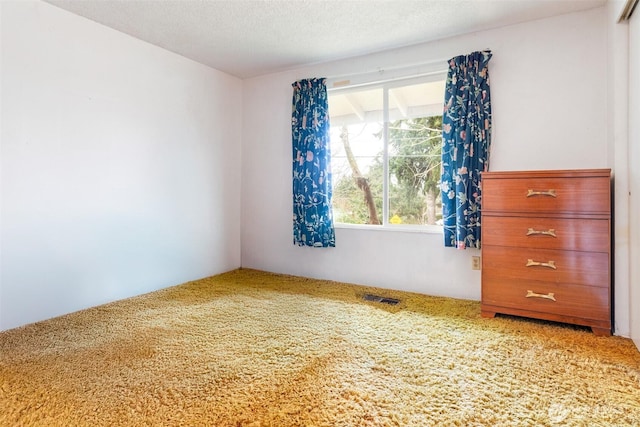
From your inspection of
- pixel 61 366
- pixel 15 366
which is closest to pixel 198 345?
pixel 61 366

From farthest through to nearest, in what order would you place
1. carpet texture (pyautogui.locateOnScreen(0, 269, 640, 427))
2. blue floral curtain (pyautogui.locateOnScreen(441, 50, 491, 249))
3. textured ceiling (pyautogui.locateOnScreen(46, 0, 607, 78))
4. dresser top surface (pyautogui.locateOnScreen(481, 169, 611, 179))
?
blue floral curtain (pyautogui.locateOnScreen(441, 50, 491, 249))
textured ceiling (pyautogui.locateOnScreen(46, 0, 607, 78))
dresser top surface (pyautogui.locateOnScreen(481, 169, 611, 179))
carpet texture (pyautogui.locateOnScreen(0, 269, 640, 427))

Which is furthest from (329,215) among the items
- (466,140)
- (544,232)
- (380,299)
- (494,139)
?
(544,232)

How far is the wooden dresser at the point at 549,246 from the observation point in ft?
6.51

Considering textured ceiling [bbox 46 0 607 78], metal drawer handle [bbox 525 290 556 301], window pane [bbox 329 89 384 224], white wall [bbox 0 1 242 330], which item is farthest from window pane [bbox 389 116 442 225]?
white wall [bbox 0 1 242 330]

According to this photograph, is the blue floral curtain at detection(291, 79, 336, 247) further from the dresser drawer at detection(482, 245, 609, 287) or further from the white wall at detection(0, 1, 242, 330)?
the dresser drawer at detection(482, 245, 609, 287)

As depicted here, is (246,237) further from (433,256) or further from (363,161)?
(433,256)

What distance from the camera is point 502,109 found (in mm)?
2570

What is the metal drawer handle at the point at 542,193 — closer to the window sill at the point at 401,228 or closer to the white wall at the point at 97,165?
the window sill at the point at 401,228

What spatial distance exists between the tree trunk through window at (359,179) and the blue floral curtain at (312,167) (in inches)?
7.4

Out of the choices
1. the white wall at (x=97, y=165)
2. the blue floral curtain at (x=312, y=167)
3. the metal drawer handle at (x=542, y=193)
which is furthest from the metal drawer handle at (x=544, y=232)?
the white wall at (x=97, y=165)

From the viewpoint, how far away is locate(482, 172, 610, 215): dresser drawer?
1.99 meters

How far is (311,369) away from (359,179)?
200cm

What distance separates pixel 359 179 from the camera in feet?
10.7

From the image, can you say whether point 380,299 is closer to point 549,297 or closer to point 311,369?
point 549,297
